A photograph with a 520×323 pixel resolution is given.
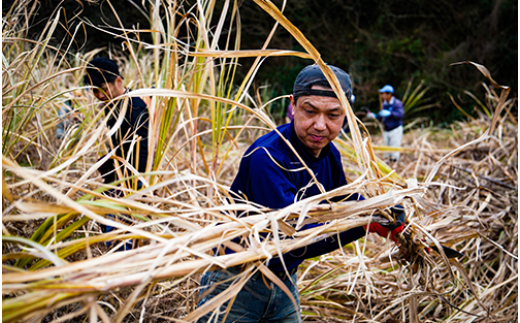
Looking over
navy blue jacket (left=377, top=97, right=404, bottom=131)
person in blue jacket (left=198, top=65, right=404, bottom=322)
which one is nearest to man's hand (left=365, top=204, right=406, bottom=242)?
person in blue jacket (left=198, top=65, right=404, bottom=322)

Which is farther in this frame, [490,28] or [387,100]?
[490,28]

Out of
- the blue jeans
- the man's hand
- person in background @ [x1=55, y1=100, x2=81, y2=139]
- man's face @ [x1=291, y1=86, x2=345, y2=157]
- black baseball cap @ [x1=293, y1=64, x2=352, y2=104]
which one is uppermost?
black baseball cap @ [x1=293, y1=64, x2=352, y2=104]

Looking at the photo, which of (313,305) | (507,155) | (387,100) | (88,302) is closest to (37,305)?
(88,302)

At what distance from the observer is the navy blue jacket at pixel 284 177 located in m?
0.99

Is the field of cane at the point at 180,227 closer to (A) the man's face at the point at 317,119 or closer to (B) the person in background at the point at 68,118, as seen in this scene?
(A) the man's face at the point at 317,119

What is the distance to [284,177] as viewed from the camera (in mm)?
1039

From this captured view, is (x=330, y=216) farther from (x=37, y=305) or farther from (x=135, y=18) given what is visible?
(x=135, y=18)

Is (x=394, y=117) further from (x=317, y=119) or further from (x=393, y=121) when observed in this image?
(x=317, y=119)

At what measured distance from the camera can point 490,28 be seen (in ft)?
30.6

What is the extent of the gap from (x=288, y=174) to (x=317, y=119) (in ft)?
0.58

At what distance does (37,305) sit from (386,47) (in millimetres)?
11255

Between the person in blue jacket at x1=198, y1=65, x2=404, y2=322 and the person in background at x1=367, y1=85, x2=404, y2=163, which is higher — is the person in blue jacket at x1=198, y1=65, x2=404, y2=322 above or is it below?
above

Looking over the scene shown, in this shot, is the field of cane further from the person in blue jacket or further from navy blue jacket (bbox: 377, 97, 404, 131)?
navy blue jacket (bbox: 377, 97, 404, 131)

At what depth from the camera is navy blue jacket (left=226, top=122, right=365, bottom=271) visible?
3.24 feet
